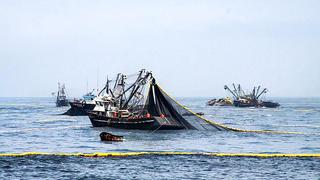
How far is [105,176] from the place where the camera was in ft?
130

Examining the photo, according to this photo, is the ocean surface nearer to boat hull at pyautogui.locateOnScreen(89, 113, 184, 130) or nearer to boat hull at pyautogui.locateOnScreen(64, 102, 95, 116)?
boat hull at pyautogui.locateOnScreen(89, 113, 184, 130)

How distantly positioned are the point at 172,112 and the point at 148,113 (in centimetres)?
740

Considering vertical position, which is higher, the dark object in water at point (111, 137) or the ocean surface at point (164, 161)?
the dark object in water at point (111, 137)

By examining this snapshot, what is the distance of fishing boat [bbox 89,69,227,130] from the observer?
70.8m

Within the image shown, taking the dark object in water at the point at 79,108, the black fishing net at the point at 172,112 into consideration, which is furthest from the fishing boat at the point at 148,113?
the dark object in water at the point at 79,108

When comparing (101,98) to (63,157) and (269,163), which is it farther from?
(269,163)

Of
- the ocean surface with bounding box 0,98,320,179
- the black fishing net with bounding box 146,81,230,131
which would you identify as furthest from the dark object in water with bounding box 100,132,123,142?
the black fishing net with bounding box 146,81,230,131

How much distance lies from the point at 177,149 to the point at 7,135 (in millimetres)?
32377

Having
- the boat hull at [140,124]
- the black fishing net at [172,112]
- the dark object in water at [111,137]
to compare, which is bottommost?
the dark object in water at [111,137]

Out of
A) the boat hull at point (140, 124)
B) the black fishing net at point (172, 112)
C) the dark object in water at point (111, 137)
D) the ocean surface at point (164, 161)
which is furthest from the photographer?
the boat hull at point (140, 124)

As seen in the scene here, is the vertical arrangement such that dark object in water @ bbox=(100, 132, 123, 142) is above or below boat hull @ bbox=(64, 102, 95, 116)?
below

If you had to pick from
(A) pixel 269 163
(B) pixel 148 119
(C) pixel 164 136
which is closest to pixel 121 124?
(B) pixel 148 119

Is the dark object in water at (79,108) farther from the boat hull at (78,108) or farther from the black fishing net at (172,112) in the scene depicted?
the black fishing net at (172,112)

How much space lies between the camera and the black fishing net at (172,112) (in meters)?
69.5
